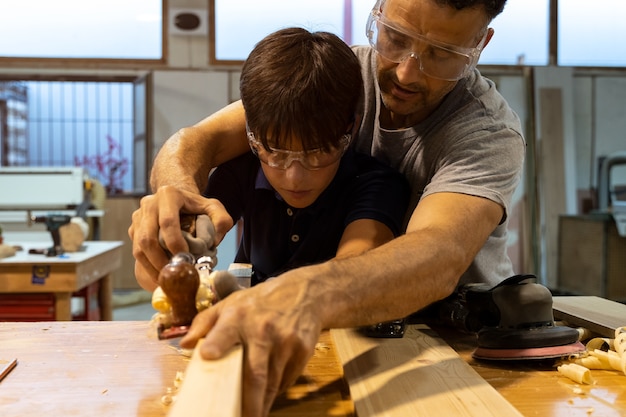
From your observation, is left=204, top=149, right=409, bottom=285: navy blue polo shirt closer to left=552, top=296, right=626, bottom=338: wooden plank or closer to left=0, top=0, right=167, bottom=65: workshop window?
left=552, top=296, right=626, bottom=338: wooden plank

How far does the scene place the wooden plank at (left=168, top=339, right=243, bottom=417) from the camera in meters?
0.75

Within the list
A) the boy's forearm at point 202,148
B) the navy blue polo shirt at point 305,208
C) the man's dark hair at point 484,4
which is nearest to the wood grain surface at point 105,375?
the navy blue polo shirt at point 305,208

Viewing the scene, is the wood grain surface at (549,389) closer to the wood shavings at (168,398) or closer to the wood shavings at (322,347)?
the wood shavings at (322,347)

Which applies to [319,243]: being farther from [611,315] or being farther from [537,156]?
[537,156]

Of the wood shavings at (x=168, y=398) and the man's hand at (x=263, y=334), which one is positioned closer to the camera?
the man's hand at (x=263, y=334)

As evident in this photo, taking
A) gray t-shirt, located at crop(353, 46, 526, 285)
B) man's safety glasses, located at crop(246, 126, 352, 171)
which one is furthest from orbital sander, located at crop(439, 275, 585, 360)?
man's safety glasses, located at crop(246, 126, 352, 171)

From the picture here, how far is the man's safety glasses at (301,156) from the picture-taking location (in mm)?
1410

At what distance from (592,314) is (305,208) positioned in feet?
2.63

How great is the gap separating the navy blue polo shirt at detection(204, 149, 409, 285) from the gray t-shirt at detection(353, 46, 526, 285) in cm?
8

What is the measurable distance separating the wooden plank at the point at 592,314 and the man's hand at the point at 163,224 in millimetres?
928

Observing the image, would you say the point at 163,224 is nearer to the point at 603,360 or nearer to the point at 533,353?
the point at 533,353

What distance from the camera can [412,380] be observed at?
1.14 m

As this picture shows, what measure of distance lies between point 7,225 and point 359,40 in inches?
161

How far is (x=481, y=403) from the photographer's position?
1.03 m
